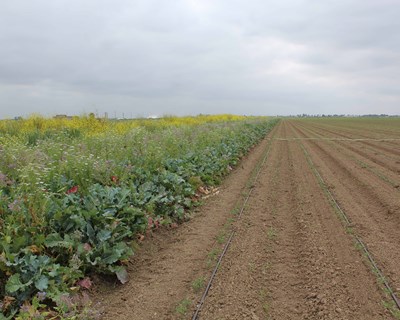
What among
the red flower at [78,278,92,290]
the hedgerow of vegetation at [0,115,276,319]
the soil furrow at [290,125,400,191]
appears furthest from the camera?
the soil furrow at [290,125,400,191]

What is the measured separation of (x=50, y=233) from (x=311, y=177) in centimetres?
908

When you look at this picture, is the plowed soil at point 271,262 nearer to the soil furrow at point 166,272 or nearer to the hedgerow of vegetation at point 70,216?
the soil furrow at point 166,272

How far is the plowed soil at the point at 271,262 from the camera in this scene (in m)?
3.78

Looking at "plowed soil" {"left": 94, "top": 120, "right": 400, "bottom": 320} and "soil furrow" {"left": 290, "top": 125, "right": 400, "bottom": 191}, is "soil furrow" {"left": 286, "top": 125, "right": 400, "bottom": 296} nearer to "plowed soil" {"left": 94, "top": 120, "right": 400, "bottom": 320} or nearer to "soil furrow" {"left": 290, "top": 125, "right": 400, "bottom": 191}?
"plowed soil" {"left": 94, "top": 120, "right": 400, "bottom": 320}

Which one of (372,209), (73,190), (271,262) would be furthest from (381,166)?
(73,190)

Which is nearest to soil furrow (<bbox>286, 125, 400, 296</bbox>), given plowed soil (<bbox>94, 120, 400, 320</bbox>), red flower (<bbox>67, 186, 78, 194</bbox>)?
plowed soil (<bbox>94, 120, 400, 320</bbox>)

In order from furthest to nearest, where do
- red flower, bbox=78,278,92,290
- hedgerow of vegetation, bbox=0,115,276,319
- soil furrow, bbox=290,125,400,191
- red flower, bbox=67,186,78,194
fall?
soil furrow, bbox=290,125,400,191, red flower, bbox=67,186,78,194, red flower, bbox=78,278,92,290, hedgerow of vegetation, bbox=0,115,276,319

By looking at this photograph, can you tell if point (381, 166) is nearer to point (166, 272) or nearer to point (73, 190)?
point (166, 272)

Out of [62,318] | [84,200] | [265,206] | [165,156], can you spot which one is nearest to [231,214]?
[265,206]

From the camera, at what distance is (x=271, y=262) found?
488cm

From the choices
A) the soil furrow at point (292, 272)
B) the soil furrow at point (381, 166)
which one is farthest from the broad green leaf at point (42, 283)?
the soil furrow at point (381, 166)

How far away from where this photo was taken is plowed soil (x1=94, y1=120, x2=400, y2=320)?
3777mm

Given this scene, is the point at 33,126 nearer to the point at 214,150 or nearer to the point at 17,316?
the point at 214,150

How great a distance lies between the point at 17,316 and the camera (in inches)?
126
